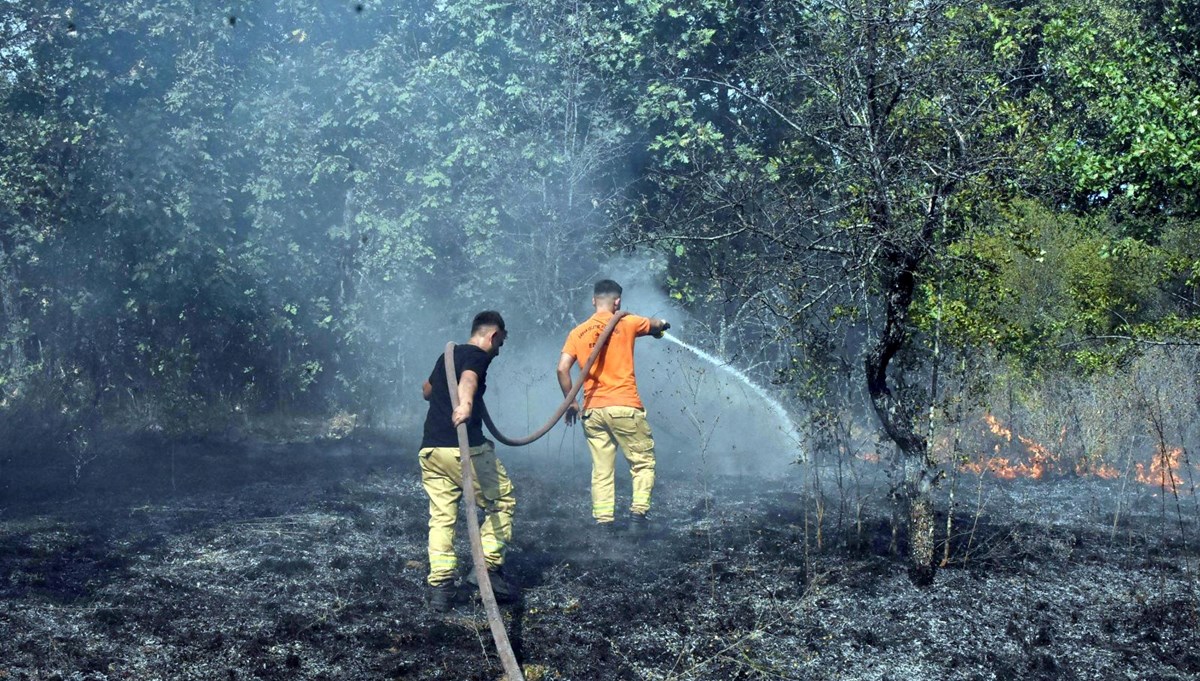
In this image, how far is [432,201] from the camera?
47.4 feet

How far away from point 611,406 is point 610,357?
14.5 inches

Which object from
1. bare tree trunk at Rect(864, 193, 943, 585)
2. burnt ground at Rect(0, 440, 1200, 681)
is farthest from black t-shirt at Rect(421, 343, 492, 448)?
bare tree trunk at Rect(864, 193, 943, 585)

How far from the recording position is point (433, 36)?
15.3m

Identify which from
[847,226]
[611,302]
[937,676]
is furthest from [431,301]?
[937,676]

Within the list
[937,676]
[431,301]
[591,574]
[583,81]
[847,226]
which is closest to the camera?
[937,676]

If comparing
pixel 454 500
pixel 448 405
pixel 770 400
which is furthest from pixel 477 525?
pixel 770 400

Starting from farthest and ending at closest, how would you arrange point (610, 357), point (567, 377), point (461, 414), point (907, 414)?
1. point (610, 357)
2. point (567, 377)
3. point (907, 414)
4. point (461, 414)

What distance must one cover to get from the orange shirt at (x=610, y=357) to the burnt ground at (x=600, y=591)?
1012 mm

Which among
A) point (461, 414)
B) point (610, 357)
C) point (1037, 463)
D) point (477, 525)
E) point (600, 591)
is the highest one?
point (610, 357)

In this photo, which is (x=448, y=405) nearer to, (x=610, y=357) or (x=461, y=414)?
(x=461, y=414)

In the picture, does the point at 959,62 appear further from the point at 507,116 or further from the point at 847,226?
the point at 507,116

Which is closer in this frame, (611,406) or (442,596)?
(442,596)

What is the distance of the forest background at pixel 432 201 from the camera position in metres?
11.1

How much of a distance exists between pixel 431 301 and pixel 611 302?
7112 millimetres
